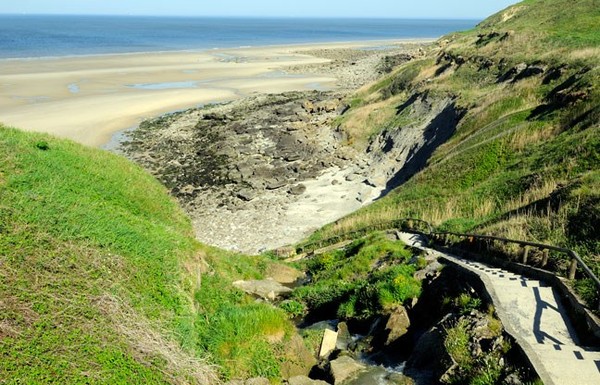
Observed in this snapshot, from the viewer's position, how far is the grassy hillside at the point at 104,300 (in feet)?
26.7

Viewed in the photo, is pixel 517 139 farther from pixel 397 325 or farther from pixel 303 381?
pixel 303 381

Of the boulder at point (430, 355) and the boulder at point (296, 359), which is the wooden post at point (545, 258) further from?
the boulder at point (296, 359)

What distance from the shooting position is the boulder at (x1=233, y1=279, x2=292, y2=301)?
1575cm

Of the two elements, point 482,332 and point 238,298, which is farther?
point 238,298

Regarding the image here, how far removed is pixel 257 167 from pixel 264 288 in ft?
84.1

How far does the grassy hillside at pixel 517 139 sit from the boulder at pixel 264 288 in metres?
7.68

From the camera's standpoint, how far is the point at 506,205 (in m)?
19.4

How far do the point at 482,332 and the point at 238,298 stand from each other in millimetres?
6965

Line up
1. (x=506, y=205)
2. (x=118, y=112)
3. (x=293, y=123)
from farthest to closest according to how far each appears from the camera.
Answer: (x=118, y=112) < (x=293, y=123) < (x=506, y=205)

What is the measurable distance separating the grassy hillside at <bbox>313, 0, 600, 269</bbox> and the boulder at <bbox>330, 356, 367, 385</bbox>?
6255 mm

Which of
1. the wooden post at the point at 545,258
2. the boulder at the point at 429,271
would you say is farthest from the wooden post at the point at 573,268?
the boulder at the point at 429,271

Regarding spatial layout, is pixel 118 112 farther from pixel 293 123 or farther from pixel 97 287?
pixel 97 287

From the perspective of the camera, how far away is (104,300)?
948 cm

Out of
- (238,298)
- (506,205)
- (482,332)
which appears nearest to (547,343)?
(482,332)
